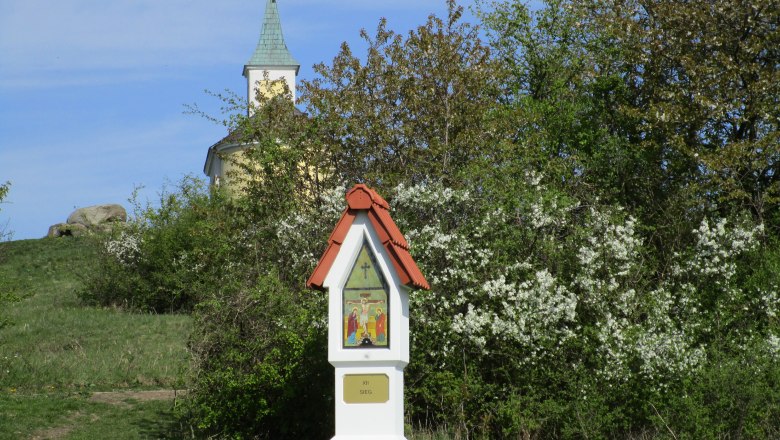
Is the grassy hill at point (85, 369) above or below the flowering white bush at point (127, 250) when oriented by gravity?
below

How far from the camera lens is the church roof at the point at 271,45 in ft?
187

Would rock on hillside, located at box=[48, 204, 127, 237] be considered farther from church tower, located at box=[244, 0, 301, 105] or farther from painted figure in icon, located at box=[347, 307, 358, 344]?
painted figure in icon, located at box=[347, 307, 358, 344]

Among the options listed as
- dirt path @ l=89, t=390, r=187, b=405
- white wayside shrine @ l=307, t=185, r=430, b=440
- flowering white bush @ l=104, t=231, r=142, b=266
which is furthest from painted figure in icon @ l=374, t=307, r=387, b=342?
flowering white bush @ l=104, t=231, r=142, b=266

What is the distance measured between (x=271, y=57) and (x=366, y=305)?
46745mm

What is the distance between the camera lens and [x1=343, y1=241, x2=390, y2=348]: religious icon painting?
39.5 feet

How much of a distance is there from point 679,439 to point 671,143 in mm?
7433

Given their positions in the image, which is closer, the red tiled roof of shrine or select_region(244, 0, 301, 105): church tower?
the red tiled roof of shrine

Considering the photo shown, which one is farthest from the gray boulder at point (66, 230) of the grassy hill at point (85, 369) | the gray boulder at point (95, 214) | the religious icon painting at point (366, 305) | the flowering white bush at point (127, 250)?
the religious icon painting at point (366, 305)

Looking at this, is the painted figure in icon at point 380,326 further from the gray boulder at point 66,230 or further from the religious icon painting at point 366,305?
the gray boulder at point 66,230

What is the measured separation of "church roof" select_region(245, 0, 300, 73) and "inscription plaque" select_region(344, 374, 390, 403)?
1820 inches

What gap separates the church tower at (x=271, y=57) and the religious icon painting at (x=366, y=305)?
44.8 meters

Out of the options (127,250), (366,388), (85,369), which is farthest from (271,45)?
(366,388)

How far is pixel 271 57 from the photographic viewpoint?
57.4 meters

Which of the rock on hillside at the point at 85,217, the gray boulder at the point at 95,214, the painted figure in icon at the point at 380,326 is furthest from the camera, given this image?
the gray boulder at the point at 95,214
